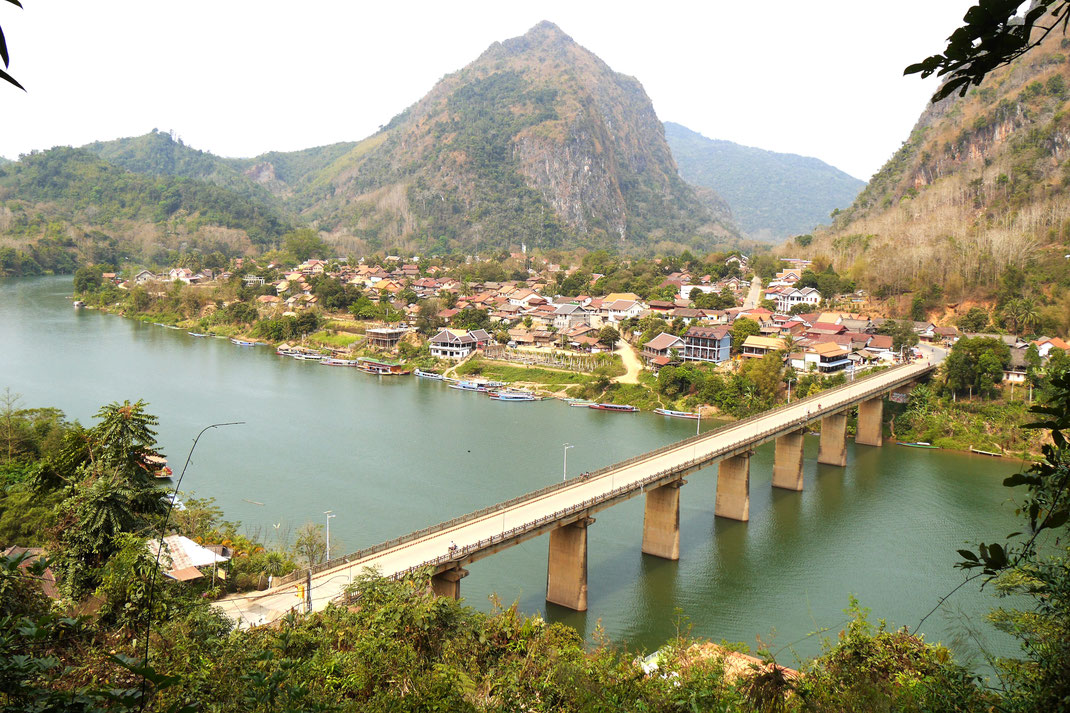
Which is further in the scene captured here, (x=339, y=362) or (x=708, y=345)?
(x=339, y=362)

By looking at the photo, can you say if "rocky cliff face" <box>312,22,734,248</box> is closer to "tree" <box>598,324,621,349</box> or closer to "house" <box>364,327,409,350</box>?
"house" <box>364,327,409,350</box>

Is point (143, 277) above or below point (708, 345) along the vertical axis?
above

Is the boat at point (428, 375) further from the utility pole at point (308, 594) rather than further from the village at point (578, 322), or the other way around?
the utility pole at point (308, 594)

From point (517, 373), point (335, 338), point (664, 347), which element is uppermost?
point (664, 347)

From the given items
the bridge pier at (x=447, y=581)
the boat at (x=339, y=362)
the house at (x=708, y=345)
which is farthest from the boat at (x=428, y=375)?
the bridge pier at (x=447, y=581)

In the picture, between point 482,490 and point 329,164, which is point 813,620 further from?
point 329,164

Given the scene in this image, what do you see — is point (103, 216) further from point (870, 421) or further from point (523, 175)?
point (870, 421)

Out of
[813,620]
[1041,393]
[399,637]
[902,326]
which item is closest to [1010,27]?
[399,637]

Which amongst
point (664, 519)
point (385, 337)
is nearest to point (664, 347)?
point (385, 337)

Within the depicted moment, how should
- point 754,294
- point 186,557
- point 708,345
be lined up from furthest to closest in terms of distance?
point 754,294 < point 708,345 < point 186,557
